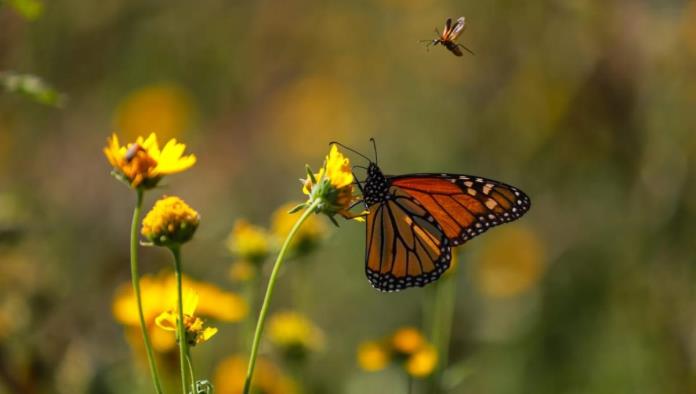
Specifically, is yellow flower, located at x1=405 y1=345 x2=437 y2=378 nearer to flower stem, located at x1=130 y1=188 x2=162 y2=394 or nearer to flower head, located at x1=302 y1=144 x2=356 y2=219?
flower head, located at x1=302 y1=144 x2=356 y2=219

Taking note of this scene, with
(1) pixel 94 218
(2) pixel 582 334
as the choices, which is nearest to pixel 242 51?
(1) pixel 94 218

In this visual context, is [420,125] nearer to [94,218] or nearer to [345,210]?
[94,218]

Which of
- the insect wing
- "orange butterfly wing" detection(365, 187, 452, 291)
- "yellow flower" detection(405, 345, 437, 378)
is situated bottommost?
"yellow flower" detection(405, 345, 437, 378)

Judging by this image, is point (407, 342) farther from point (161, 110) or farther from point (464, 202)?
point (161, 110)

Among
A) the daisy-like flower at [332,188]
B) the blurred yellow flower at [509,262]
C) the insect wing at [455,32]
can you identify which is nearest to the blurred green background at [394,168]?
the blurred yellow flower at [509,262]

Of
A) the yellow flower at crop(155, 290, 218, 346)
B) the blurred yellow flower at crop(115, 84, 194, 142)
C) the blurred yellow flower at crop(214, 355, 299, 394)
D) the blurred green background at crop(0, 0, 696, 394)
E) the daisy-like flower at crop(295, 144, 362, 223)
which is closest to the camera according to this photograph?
the yellow flower at crop(155, 290, 218, 346)

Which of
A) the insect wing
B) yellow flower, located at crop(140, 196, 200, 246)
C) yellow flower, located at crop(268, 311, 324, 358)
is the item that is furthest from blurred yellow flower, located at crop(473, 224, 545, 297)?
yellow flower, located at crop(140, 196, 200, 246)

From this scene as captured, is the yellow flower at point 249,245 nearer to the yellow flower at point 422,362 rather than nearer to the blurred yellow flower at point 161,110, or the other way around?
the yellow flower at point 422,362
